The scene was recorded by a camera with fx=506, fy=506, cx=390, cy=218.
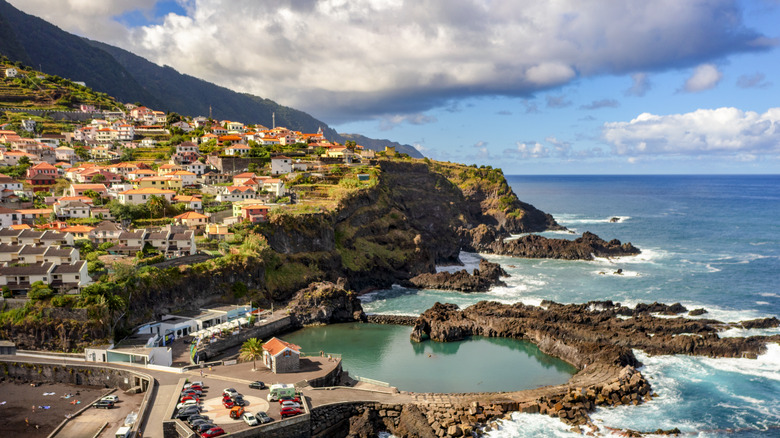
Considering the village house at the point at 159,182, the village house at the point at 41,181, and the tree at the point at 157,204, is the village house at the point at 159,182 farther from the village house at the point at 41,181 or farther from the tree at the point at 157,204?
the village house at the point at 41,181

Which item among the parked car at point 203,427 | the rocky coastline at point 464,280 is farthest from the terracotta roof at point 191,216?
the parked car at point 203,427

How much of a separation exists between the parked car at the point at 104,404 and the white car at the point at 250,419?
11.5 meters

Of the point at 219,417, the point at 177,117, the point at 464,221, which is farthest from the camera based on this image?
the point at 177,117

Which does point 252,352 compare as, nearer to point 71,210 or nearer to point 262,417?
point 262,417

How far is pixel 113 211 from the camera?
240 ft

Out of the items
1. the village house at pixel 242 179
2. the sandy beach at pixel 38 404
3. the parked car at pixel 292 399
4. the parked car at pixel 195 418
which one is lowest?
the sandy beach at pixel 38 404

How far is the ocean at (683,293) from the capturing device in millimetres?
37156

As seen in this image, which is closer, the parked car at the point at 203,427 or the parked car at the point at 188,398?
the parked car at the point at 203,427

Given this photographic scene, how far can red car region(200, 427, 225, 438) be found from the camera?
97.8 feet

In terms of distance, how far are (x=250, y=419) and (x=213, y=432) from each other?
236 cm

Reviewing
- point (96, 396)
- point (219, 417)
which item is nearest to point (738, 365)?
point (219, 417)

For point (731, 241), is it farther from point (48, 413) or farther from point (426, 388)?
point (48, 413)

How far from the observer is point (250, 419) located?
31562 mm

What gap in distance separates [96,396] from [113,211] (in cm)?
4121
